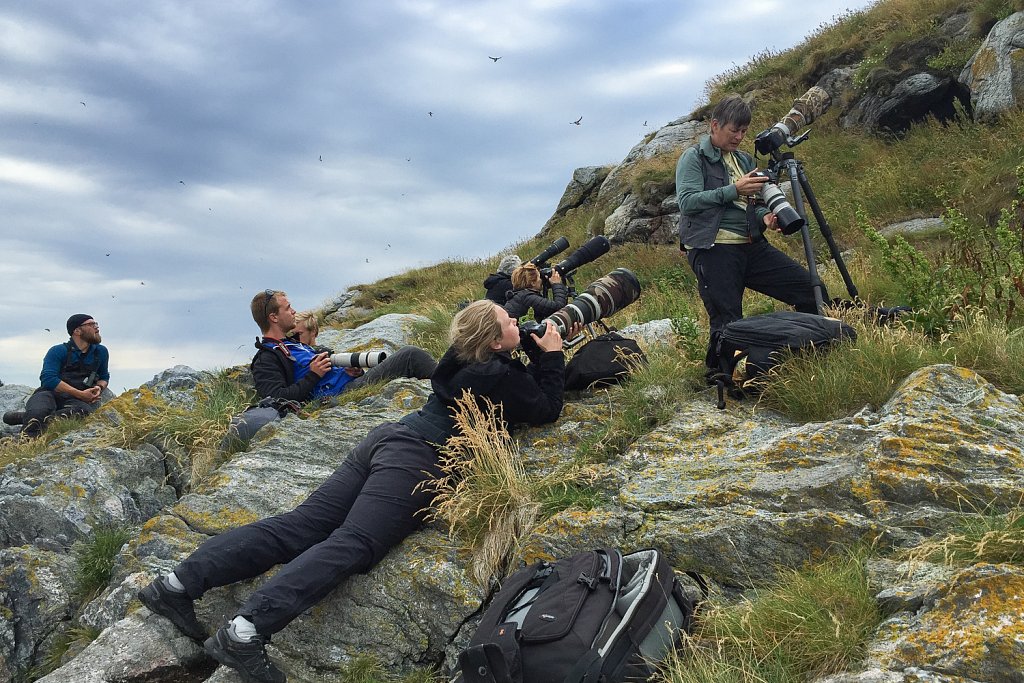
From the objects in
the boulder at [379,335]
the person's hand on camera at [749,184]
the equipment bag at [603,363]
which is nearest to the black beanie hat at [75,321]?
the boulder at [379,335]

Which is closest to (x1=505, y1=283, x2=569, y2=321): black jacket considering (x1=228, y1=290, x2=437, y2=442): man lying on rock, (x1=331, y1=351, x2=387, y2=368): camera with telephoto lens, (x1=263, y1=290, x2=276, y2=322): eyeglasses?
(x1=228, y1=290, x2=437, y2=442): man lying on rock

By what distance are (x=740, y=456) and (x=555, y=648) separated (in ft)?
5.34

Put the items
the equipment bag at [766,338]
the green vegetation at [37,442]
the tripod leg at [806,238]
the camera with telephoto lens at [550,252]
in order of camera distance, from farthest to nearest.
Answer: the green vegetation at [37,442], the camera with telephoto lens at [550,252], the tripod leg at [806,238], the equipment bag at [766,338]

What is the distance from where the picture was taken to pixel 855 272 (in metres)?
8.08

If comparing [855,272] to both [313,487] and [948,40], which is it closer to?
[313,487]

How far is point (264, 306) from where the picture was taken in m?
7.14

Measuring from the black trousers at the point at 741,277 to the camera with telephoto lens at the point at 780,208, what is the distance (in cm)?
38

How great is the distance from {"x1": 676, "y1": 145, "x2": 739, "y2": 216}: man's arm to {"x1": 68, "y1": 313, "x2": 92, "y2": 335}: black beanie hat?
25.9ft

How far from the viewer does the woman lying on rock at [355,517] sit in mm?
3730

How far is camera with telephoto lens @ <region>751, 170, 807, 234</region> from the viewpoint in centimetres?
509

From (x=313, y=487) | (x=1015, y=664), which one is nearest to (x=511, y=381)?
(x=313, y=487)

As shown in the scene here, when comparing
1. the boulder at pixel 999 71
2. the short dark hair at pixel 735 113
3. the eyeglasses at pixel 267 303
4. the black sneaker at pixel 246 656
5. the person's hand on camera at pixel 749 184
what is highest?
the boulder at pixel 999 71

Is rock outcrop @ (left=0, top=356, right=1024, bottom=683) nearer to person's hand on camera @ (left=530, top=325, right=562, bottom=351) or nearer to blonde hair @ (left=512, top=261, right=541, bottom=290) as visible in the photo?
person's hand on camera @ (left=530, top=325, right=562, bottom=351)

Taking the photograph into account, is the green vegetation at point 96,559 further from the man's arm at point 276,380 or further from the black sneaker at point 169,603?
the man's arm at point 276,380
